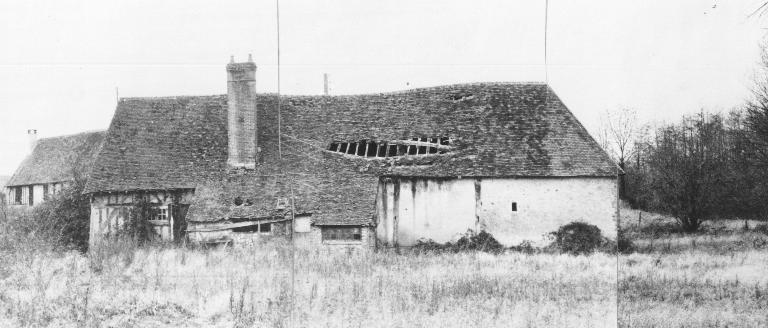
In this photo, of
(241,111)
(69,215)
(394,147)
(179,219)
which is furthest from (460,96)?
(69,215)

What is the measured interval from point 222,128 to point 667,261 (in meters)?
18.0

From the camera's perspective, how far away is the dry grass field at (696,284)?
11461 millimetres

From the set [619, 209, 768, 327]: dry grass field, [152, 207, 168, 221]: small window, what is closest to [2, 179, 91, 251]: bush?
[152, 207, 168, 221]: small window

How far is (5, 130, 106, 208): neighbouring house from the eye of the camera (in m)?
Result: 42.4

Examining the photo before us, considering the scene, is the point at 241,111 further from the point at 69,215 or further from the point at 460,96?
the point at 460,96

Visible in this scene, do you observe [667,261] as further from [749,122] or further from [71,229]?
[71,229]

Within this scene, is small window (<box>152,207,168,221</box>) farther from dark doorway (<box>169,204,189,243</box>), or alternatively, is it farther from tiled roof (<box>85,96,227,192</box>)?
tiled roof (<box>85,96,227,192</box>)

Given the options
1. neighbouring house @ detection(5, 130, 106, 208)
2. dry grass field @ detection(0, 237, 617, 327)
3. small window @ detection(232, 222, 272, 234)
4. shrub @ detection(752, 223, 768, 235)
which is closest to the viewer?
dry grass field @ detection(0, 237, 617, 327)

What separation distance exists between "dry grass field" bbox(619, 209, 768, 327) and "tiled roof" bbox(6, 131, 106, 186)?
34726 millimetres

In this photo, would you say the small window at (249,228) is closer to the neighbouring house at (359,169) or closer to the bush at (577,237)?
the neighbouring house at (359,169)

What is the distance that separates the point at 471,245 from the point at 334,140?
284 inches

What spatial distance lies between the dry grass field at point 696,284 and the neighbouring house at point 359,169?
398cm

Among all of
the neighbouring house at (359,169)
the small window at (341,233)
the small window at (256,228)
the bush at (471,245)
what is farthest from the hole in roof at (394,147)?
the small window at (256,228)

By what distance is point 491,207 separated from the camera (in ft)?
79.0
